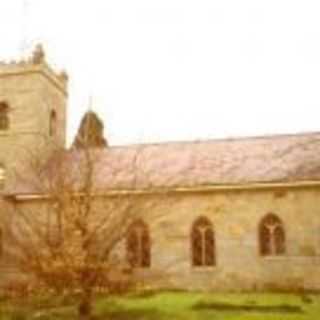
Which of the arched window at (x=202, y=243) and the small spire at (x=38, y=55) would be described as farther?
the small spire at (x=38, y=55)

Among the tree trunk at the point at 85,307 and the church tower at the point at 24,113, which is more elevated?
the church tower at the point at 24,113

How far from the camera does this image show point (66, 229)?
64.2ft

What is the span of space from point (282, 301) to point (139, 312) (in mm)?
5871

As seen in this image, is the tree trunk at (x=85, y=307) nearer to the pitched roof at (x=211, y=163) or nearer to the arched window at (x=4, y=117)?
the pitched roof at (x=211, y=163)

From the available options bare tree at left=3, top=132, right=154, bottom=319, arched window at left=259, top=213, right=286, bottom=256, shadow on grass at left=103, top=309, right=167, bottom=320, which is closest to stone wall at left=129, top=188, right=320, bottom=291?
arched window at left=259, top=213, right=286, bottom=256

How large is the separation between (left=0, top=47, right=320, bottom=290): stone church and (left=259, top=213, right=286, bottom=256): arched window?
0.14ft

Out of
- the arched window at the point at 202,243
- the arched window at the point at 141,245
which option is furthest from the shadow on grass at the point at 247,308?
the arched window at the point at 141,245

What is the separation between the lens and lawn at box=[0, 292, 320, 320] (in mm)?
20828

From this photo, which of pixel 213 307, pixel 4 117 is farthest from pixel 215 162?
pixel 4 117

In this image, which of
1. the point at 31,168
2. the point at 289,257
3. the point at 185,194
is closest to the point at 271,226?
the point at 289,257

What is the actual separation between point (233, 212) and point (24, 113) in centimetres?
1258

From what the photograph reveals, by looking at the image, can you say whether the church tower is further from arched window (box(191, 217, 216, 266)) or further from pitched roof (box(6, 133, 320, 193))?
arched window (box(191, 217, 216, 266))

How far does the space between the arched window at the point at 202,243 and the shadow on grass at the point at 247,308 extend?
679 centimetres

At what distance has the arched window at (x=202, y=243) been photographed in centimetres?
3067
